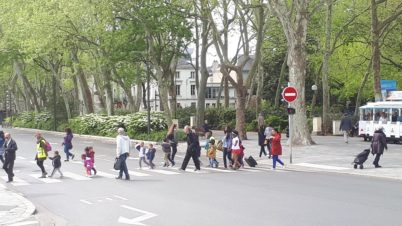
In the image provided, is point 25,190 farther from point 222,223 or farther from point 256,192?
point 222,223

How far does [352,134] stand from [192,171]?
2378 centimetres

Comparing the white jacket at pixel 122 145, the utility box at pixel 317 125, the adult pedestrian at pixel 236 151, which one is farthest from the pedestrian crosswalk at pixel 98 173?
the utility box at pixel 317 125

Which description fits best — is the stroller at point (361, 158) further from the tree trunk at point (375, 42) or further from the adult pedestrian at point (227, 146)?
the tree trunk at point (375, 42)

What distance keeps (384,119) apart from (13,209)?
2719cm

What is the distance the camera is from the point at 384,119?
35469mm

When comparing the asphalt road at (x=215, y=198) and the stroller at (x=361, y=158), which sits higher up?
the stroller at (x=361, y=158)

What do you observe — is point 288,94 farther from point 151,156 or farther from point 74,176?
point 74,176

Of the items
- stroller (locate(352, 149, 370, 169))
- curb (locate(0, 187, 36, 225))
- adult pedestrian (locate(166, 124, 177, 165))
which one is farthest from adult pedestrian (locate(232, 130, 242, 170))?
curb (locate(0, 187, 36, 225))

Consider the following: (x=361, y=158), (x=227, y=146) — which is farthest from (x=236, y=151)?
(x=361, y=158)

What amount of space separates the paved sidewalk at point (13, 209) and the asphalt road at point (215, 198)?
0.32m

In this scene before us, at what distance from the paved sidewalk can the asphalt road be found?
32cm

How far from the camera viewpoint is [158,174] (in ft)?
68.9

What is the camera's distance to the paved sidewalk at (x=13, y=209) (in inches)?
455

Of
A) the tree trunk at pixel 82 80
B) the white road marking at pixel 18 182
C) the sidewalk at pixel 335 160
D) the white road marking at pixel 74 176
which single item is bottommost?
the white road marking at pixel 18 182
